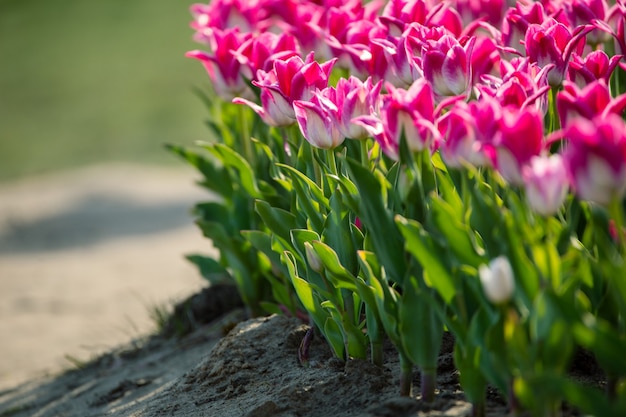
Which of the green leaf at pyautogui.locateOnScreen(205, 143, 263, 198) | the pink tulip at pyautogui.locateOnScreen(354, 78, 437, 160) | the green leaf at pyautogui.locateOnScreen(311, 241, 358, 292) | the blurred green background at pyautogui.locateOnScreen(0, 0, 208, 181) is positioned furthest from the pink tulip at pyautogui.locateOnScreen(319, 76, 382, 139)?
the blurred green background at pyautogui.locateOnScreen(0, 0, 208, 181)

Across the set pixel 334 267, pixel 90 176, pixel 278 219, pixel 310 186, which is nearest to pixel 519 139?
pixel 334 267

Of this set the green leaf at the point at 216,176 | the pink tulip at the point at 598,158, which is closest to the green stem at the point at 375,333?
the pink tulip at the point at 598,158

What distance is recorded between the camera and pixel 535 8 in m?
2.33

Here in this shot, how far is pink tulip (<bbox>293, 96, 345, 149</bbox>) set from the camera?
182 centimetres

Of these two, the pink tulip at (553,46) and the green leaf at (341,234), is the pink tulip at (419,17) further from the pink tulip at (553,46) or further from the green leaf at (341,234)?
the green leaf at (341,234)

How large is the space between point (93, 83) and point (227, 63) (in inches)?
309

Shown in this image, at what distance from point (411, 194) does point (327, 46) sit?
102 centimetres

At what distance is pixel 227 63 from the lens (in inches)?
103

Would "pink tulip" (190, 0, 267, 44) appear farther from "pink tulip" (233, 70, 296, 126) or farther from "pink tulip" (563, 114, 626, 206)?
"pink tulip" (563, 114, 626, 206)

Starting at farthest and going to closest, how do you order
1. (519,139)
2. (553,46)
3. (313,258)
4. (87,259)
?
(87,259)
(553,46)
(313,258)
(519,139)

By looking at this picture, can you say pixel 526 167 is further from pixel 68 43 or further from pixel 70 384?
pixel 68 43

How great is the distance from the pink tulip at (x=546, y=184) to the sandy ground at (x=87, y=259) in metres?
2.31

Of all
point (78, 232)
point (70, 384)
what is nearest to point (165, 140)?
point (78, 232)

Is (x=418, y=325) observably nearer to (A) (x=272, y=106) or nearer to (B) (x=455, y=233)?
(B) (x=455, y=233)
